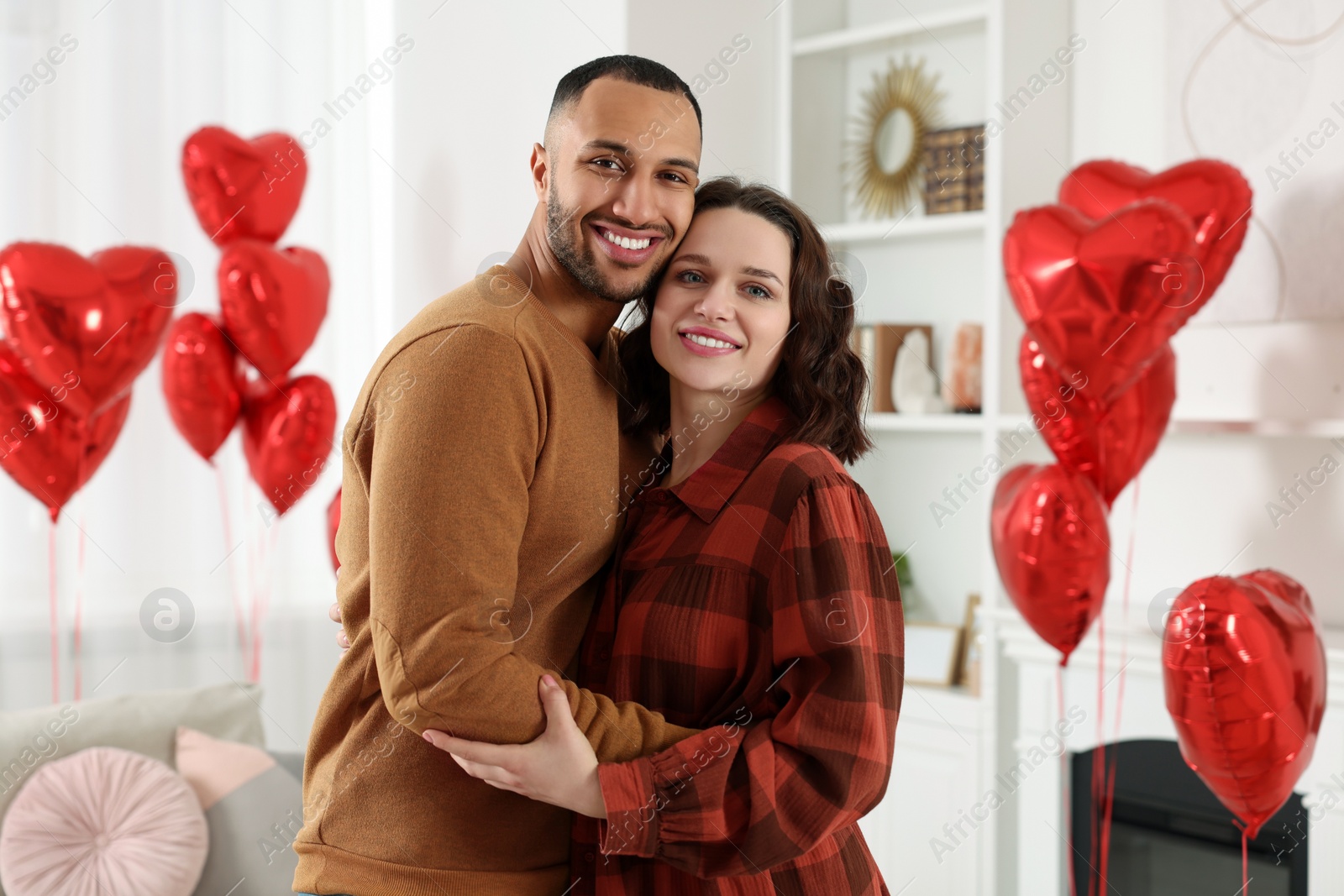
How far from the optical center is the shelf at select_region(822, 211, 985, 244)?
2.89 meters

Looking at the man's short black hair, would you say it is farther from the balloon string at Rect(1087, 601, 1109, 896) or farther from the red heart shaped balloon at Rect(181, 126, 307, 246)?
the balloon string at Rect(1087, 601, 1109, 896)

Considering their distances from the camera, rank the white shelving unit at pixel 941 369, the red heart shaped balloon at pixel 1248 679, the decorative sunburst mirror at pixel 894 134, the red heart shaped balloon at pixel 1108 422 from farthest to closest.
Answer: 1. the decorative sunburst mirror at pixel 894 134
2. the white shelving unit at pixel 941 369
3. the red heart shaped balloon at pixel 1108 422
4. the red heart shaped balloon at pixel 1248 679

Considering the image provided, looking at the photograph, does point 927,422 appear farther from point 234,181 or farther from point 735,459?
point 234,181

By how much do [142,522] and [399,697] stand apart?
71.8 inches

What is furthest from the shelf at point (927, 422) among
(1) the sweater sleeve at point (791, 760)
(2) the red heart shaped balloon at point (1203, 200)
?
(1) the sweater sleeve at point (791, 760)

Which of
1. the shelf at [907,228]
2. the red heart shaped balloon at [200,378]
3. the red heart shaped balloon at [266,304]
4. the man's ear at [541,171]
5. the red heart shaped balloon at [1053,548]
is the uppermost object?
the shelf at [907,228]

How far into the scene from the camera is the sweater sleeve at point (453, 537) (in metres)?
1.16

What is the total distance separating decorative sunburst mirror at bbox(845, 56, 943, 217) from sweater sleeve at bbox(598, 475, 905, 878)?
2.08m

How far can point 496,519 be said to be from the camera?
3.88ft

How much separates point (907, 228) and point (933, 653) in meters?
1.14

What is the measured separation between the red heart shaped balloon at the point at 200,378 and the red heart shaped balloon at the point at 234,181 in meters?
0.19

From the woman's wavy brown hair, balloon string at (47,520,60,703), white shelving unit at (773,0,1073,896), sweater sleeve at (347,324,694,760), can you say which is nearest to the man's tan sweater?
sweater sleeve at (347,324,694,760)

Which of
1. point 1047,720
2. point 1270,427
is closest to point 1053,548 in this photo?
Result: point 1270,427

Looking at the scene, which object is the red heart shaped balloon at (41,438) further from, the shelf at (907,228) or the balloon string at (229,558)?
the shelf at (907,228)
